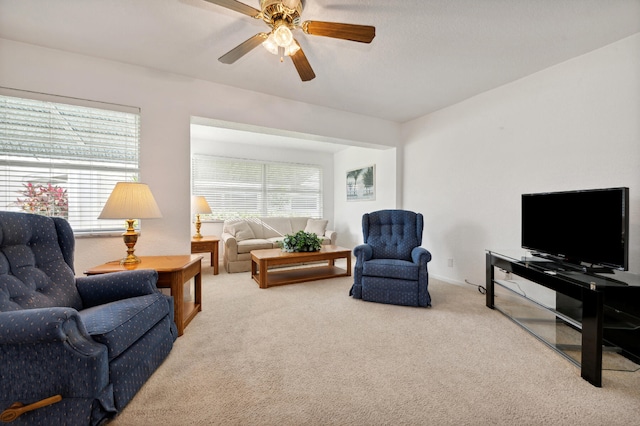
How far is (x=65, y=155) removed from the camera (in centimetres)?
227

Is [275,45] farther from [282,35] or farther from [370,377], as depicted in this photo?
[370,377]

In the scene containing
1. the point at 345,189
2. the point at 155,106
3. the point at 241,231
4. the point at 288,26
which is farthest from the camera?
the point at 345,189

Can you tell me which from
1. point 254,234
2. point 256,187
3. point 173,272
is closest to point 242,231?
point 254,234

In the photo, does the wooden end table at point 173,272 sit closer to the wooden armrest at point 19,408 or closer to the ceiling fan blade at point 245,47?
the wooden armrest at point 19,408

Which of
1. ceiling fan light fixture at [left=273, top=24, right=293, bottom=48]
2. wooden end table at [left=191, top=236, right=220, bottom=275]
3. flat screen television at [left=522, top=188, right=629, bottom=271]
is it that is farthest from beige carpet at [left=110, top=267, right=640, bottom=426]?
ceiling fan light fixture at [left=273, top=24, right=293, bottom=48]

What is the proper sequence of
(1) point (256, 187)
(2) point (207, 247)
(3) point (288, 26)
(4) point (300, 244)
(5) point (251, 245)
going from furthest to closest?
(1) point (256, 187) → (5) point (251, 245) → (2) point (207, 247) → (4) point (300, 244) → (3) point (288, 26)

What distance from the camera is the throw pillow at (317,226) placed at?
16.7ft

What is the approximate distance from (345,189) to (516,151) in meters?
3.32

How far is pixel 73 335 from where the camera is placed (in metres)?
1.10

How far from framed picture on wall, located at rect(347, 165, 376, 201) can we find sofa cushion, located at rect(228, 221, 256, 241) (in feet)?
7.39

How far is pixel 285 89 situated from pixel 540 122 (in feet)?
9.04

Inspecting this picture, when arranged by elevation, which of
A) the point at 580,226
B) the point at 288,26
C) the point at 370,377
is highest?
the point at 288,26

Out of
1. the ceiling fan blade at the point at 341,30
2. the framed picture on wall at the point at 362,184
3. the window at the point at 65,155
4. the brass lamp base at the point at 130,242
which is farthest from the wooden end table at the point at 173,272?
the framed picture on wall at the point at 362,184

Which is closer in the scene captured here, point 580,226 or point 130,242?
point 580,226
